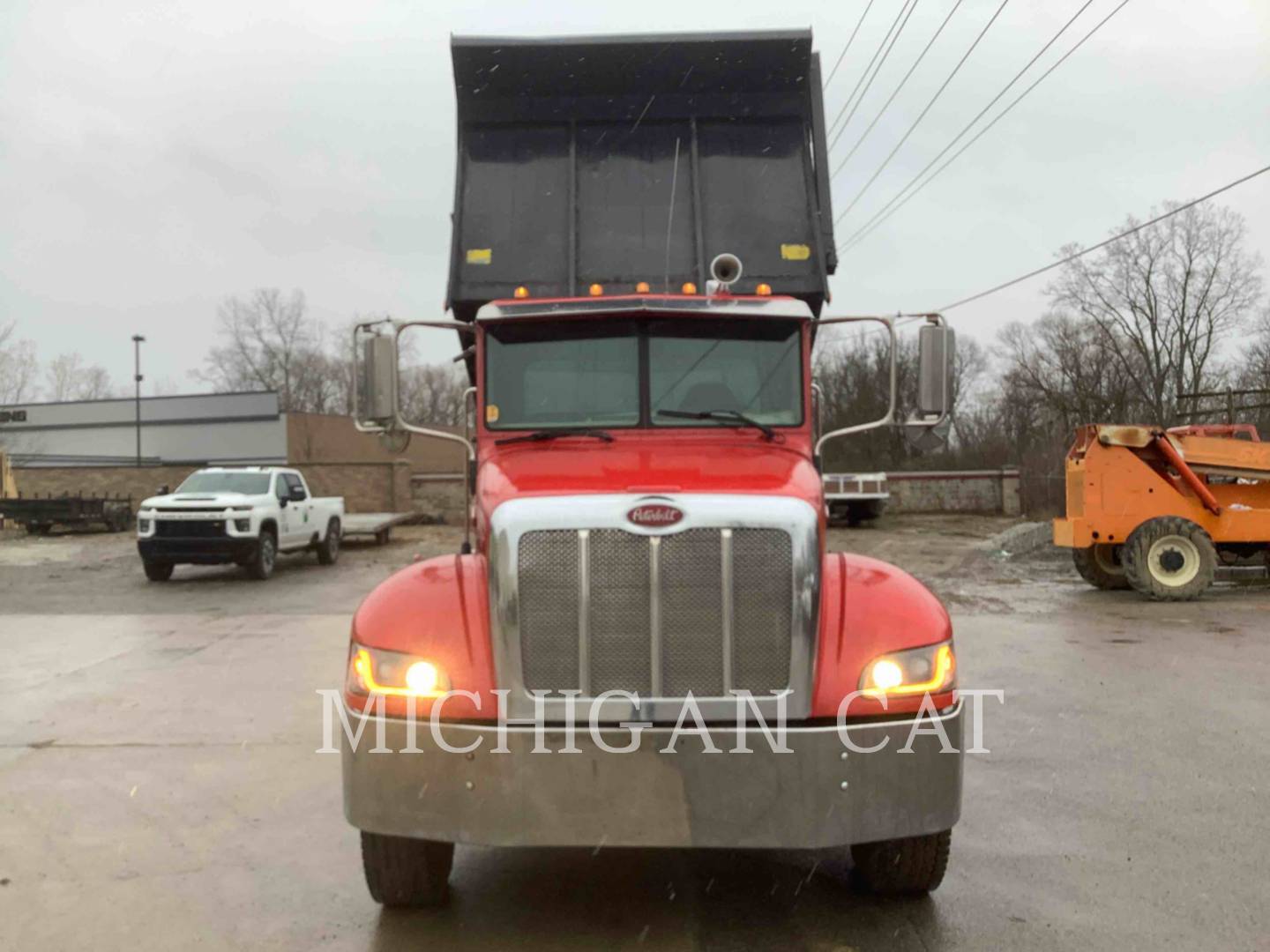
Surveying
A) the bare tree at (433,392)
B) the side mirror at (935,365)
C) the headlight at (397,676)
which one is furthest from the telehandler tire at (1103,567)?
the bare tree at (433,392)

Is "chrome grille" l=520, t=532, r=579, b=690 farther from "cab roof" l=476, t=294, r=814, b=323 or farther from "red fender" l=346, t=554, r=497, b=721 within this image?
"cab roof" l=476, t=294, r=814, b=323

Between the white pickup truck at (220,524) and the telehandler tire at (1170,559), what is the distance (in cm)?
1263

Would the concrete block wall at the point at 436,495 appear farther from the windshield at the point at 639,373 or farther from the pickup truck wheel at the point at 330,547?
the windshield at the point at 639,373

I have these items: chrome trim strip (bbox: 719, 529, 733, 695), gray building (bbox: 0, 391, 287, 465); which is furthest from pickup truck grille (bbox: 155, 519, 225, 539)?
gray building (bbox: 0, 391, 287, 465)

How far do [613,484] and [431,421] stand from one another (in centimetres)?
7731

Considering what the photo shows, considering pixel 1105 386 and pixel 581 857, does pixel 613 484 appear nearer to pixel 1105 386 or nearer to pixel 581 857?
pixel 581 857

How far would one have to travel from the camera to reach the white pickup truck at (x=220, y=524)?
17.2 metres

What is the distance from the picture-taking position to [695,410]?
512 cm

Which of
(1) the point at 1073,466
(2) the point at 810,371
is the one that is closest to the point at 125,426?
(1) the point at 1073,466

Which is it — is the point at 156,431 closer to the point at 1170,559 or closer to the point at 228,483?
the point at 228,483

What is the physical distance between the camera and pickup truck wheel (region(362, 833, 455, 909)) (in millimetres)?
4047

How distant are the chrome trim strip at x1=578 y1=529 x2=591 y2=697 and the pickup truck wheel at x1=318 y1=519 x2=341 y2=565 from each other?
17.5 metres

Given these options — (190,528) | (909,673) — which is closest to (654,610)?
(909,673)

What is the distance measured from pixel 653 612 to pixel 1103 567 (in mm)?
13270
